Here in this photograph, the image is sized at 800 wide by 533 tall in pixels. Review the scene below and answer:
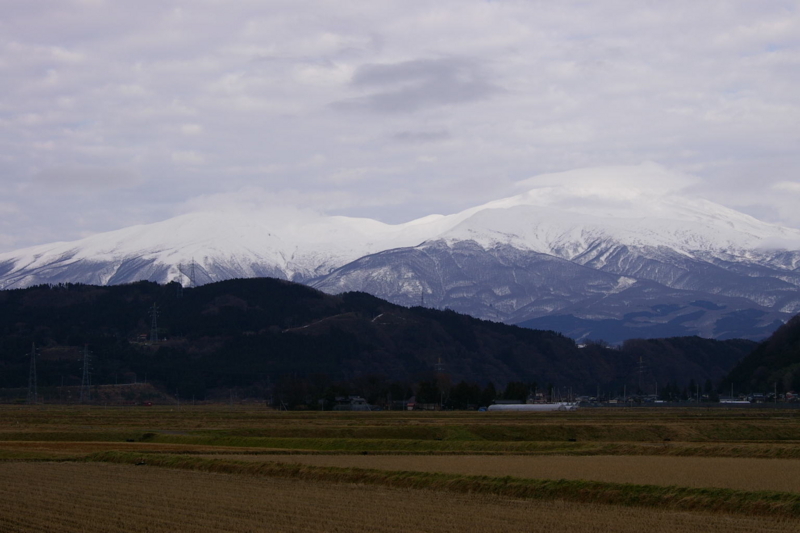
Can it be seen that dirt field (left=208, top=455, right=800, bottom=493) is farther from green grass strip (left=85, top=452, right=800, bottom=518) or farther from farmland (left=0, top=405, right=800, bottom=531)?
green grass strip (left=85, top=452, right=800, bottom=518)

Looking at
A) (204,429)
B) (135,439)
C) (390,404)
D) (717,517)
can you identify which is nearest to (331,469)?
(717,517)

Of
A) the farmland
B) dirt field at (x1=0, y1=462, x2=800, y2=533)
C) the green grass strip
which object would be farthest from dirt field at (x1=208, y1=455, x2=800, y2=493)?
dirt field at (x1=0, y1=462, x2=800, y2=533)

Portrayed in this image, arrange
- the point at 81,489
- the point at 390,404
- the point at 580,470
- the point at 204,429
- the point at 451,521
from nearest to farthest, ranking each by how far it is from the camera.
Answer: the point at 451,521 < the point at 81,489 < the point at 580,470 < the point at 204,429 < the point at 390,404

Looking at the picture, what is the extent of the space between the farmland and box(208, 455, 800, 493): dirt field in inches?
3.5

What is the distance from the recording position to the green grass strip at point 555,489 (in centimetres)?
3319

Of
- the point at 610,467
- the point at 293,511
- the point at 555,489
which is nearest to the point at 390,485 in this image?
the point at 555,489

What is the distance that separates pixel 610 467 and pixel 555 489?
830cm

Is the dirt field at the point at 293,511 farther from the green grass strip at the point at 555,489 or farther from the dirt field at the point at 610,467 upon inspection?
the dirt field at the point at 610,467

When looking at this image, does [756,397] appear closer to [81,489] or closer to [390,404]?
[390,404]

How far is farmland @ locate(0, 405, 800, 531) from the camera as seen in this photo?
30.9 metres

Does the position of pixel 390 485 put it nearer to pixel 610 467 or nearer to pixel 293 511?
pixel 293 511

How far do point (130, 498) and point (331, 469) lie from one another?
11410mm

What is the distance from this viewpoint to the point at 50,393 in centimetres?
19050

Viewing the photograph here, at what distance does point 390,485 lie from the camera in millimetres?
41406
